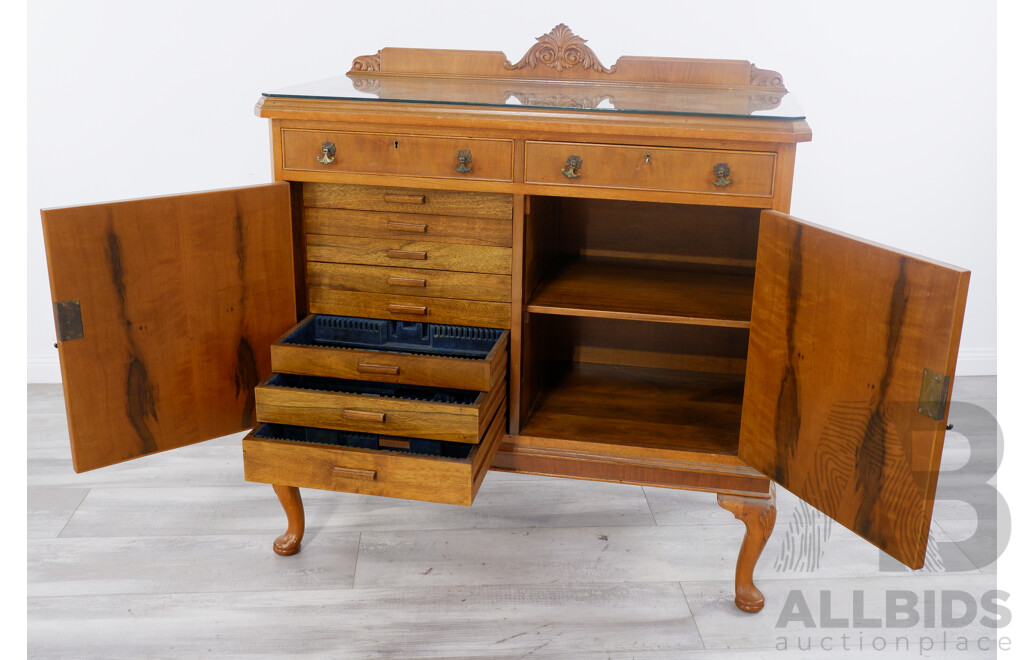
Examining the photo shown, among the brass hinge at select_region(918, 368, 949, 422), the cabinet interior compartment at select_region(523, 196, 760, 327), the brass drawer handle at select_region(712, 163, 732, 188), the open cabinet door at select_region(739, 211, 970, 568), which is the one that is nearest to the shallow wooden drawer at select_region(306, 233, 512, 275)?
the cabinet interior compartment at select_region(523, 196, 760, 327)

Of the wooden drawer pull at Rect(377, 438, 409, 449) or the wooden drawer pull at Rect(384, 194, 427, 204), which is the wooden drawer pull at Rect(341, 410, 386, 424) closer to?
the wooden drawer pull at Rect(377, 438, 409, 449)

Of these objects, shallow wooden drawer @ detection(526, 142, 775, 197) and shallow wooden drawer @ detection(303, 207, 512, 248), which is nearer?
shallow wooden drawer @ detection(526, 142, 775, 197)

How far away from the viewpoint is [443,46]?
3.04 meters

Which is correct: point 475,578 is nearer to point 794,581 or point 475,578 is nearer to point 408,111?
point 794,581

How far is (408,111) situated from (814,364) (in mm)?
1007

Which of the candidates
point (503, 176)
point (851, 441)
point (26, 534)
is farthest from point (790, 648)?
point (26, 534)

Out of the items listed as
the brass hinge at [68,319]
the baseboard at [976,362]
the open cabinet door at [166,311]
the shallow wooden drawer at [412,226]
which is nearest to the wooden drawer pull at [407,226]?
the shallow wooden drawer at [412,226]

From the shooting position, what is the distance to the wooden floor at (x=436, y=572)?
2.00 metres

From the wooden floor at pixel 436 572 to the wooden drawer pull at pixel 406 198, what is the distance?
89 centimetres

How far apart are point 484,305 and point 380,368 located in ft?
0.99

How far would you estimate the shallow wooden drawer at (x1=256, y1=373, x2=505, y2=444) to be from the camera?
6.15 ft

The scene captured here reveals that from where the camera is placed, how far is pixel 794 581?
2.23 meters

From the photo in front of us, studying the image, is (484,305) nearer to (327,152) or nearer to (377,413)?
(377,413)

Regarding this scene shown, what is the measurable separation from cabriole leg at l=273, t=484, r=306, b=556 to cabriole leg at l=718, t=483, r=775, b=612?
1.02 m
